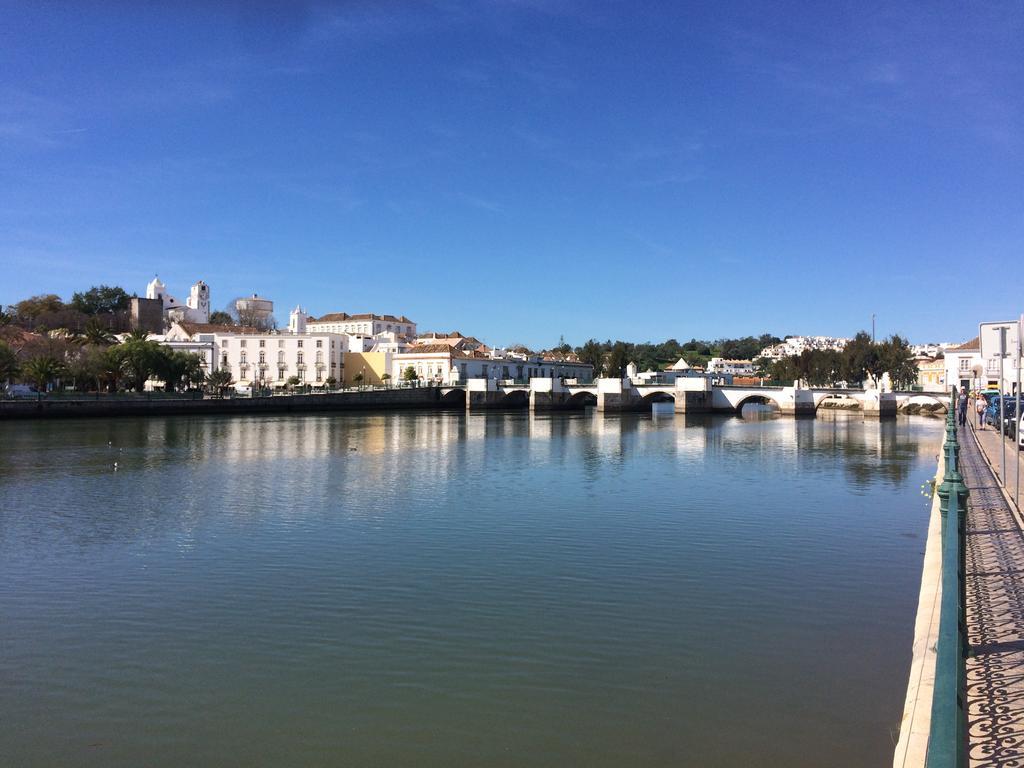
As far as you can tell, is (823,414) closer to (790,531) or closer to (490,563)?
(790,531)

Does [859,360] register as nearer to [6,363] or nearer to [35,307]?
[6,363]

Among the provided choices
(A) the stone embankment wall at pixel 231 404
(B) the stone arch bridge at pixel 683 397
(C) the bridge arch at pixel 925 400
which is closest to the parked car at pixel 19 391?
(A) the stone embankment wall at pixel 231 404

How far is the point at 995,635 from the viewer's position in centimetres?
653

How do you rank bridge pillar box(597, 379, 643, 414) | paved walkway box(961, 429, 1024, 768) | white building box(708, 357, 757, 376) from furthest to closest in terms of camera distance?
1. white building box(708, 357, 757, 376)
2. bridge pillar box(597, 379, 643, 414)
3. paved walkway box(961, 429, 1024, 768)

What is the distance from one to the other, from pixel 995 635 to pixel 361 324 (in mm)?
118149

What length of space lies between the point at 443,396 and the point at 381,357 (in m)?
13.6

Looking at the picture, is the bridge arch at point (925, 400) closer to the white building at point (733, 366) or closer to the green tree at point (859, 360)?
the green tree at point (859, 360)

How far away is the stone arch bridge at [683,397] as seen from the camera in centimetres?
6431

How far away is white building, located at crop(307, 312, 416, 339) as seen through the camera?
396 ft

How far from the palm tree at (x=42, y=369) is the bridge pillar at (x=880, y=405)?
6337cm

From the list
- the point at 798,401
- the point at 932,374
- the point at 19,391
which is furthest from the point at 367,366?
the point at 932,374

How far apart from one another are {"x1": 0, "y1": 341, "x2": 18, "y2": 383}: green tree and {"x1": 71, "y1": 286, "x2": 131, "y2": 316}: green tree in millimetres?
49604

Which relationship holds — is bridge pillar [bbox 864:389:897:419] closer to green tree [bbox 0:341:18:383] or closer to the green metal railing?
the green metal railing

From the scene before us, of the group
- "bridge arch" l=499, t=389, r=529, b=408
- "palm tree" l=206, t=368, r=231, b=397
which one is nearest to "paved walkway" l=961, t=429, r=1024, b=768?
"bridge arch" l=499, t=389, r=529, b=408
